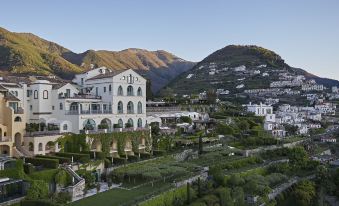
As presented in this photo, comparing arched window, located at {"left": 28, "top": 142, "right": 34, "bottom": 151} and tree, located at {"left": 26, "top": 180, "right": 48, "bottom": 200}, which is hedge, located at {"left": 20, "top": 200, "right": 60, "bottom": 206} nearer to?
tree, located at {"left": 26, "top": 180, "right": 48, "bottom": 200}

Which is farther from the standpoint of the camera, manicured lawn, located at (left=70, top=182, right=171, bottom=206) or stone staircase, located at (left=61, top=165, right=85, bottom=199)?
stone staircase, located at (left=61, top=165, right=85, bottom=199)

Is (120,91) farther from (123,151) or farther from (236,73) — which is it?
(236,73)

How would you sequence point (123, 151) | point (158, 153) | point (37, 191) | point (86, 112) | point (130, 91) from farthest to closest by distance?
point (130, 91) → point (158, 153) → point (123, 151) → point (86, 112) → point (37, 191)

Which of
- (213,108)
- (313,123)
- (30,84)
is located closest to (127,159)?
(30,84)

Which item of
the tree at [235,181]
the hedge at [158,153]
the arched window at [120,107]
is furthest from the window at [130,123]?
the tree at [235,181]

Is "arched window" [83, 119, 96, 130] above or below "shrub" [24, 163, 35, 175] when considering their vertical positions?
above

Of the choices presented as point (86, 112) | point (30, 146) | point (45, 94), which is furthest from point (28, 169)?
point (45, 94)

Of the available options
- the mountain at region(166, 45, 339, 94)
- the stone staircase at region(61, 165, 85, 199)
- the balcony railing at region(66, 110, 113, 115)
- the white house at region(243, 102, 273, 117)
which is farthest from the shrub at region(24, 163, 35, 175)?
the mountain at region(166, 45, 339, 94)
